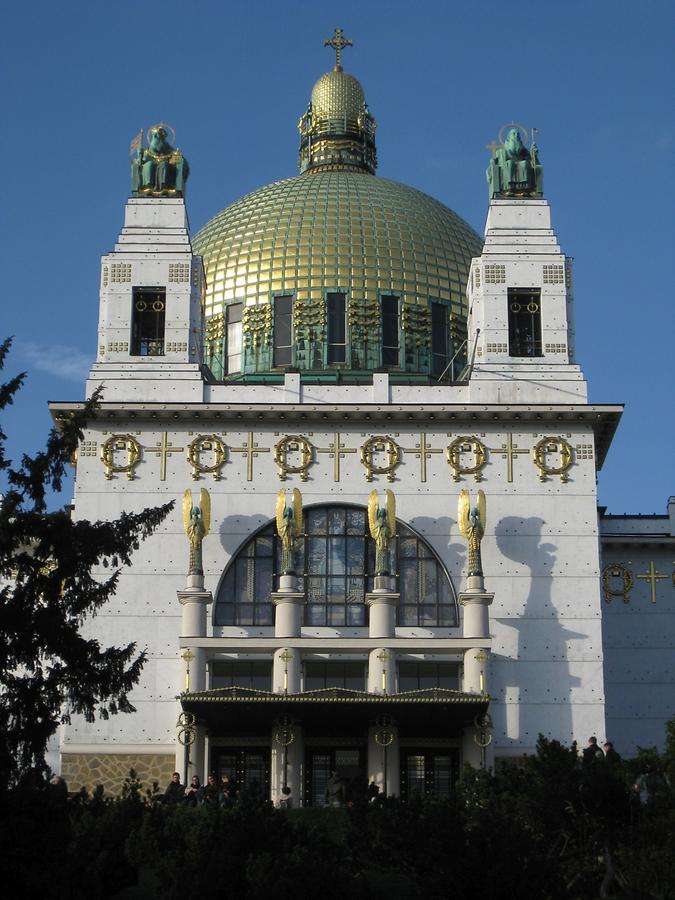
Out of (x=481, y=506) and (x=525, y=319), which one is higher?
(x=525, y=319)

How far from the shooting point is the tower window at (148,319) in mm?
49344

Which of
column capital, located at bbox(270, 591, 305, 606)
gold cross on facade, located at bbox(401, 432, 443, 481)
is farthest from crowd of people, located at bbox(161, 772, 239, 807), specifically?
gold cross on facade, located at bbox(401, 432, 443, 481)

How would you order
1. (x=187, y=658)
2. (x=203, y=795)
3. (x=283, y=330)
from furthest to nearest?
(x=283, y=330) → (x=187, y=658) → (x=203, y=795)

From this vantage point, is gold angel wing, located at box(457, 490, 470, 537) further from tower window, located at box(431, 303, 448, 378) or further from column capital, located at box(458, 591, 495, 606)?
tower window, located at box(431, 303, 448, 378)

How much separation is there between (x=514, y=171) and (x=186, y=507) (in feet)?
43.5

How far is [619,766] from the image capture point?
99.3ft

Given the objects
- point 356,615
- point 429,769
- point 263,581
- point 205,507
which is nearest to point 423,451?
point 356,615

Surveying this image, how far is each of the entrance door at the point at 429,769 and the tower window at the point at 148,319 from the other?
1247 cm

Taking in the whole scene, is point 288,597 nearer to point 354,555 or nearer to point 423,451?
point 354,555

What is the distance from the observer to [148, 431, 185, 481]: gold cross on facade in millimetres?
46812

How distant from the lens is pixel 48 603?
3114 cm

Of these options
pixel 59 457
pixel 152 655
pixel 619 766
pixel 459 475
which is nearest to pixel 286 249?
pixel 459 475

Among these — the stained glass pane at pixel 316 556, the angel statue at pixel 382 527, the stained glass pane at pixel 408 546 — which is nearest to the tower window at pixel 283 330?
the stained glass pane at pixel 316 556

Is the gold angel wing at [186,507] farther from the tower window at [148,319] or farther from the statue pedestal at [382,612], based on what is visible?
the tower window at [148,319]
